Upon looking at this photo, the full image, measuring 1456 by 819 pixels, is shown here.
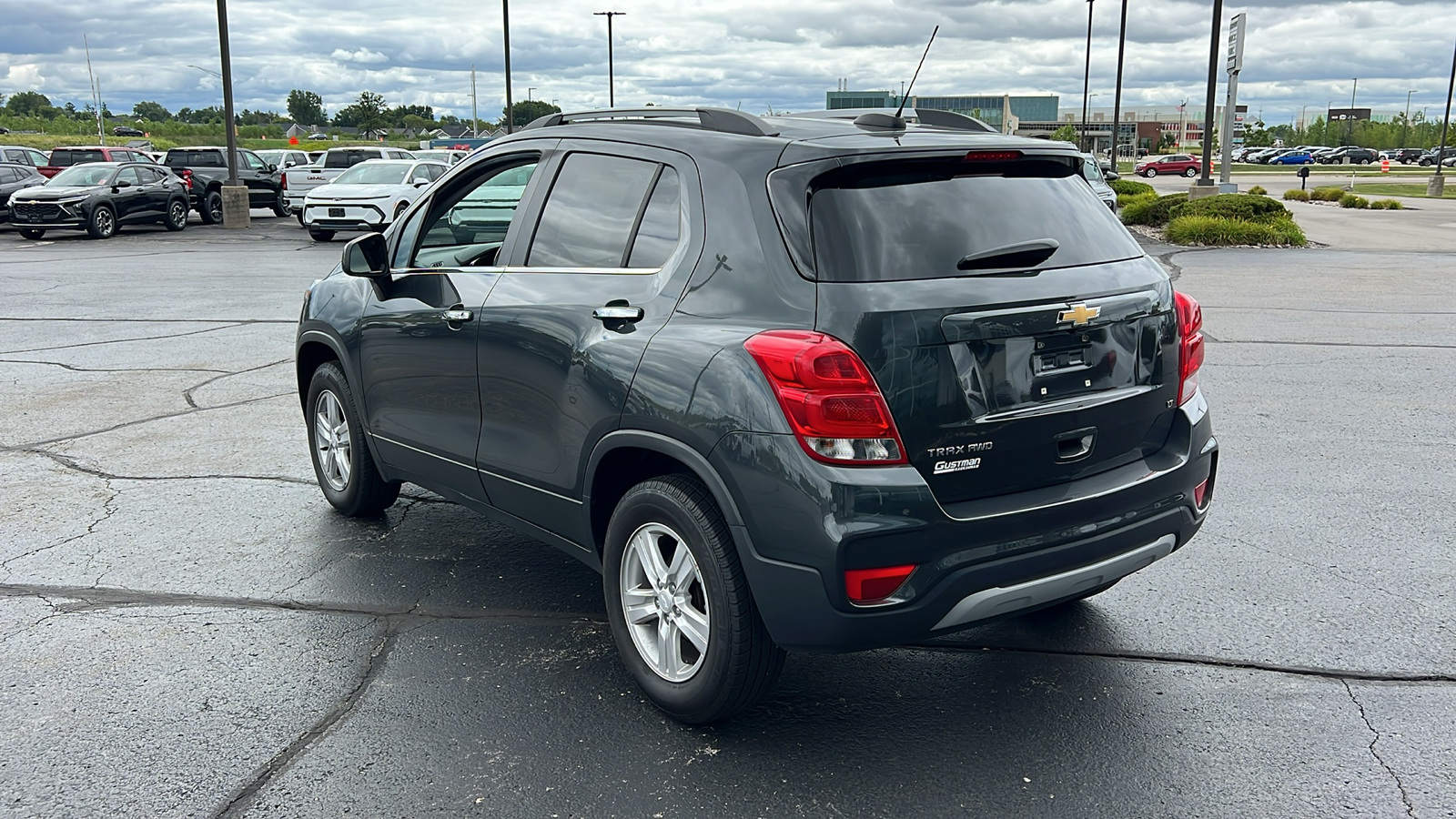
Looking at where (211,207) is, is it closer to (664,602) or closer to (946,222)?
(664,602)

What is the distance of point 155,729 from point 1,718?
54 cm

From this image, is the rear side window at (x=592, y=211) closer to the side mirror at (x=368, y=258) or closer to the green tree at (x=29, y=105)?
the side mirror at (x=368, y=258)

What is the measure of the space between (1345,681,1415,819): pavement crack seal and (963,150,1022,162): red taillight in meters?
2.07

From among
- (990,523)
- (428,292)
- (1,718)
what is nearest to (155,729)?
(1,718)

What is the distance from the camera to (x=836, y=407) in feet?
10.3

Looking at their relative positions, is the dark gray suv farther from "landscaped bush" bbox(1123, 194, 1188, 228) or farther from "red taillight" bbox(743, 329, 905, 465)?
"landscaped bush" bbox(1123, 194, 1188, 228)

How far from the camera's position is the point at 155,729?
12.1 feet

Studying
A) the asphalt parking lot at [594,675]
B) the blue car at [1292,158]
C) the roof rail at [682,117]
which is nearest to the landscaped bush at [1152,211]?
the asphalt parking lot at [594,675]

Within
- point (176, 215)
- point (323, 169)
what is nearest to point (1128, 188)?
point (323, 169)

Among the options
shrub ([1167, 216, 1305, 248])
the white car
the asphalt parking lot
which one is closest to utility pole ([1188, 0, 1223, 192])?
shrub ([1167, 216, 1305, 248])

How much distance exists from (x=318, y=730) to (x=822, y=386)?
6.39 ft

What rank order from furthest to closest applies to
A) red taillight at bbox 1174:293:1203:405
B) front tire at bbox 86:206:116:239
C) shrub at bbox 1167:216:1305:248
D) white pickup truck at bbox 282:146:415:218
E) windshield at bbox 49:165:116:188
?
white pickup truck at bbox 282:146:415:218
windshield at bbox 49:165:116:188
front tire at bbox 86:206:116:239
shrub at bbox 1167:216:1305:248
red taillight at bbox 1174:293:1203:405

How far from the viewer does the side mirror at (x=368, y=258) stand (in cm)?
505

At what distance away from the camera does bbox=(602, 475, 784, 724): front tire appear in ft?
11.2
